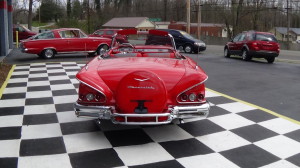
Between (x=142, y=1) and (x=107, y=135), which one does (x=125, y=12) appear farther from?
(x=107, y=135)

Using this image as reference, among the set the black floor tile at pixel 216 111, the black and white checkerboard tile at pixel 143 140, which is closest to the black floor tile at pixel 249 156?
the black and white checkerboard tile at pixel 143 140

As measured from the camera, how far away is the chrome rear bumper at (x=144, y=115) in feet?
11.4

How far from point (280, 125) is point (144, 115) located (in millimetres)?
2317

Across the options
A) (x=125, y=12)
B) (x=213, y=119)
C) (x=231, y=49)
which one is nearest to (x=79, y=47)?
(x=231, y=49)

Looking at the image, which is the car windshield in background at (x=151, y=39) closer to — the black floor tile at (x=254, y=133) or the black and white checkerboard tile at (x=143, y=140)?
the black and white checkerboard tile at (x=143, y=140)

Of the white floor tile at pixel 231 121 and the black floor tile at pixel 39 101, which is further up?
the black floor tile at pixel 39 101

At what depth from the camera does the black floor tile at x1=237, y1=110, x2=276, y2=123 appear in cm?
489

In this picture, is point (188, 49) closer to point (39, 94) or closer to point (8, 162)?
point (39, 94)

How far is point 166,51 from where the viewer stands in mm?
5277

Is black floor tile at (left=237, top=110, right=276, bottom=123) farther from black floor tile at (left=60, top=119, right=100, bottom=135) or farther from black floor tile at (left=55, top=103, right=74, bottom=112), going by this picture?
black floor tile at (left=55, top=103, right=74, bottom=112)

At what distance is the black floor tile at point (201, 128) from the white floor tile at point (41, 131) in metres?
1.76

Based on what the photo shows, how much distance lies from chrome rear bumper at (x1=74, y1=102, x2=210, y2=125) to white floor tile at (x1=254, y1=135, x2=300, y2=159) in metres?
0.88

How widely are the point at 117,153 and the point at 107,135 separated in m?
0.60

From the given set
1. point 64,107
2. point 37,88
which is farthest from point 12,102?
point 37,88
